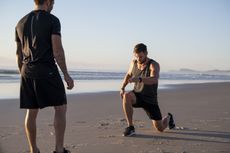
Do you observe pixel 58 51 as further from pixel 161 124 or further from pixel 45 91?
pixel 161 124

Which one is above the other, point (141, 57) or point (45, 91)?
point (141, 57)

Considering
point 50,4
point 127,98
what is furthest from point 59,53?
point 127,98

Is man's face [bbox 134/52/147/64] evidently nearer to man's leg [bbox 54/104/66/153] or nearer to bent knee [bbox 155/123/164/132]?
bent knee [bbox 155/123/164/132]

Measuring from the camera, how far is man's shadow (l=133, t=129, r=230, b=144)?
513 centimetres

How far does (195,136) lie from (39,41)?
271 centimetres

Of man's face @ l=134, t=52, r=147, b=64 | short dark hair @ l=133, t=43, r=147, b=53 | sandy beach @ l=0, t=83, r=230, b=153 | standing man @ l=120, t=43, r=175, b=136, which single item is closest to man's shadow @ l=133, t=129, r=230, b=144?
sandy beach @ l=0, t=83, r=230, b=153

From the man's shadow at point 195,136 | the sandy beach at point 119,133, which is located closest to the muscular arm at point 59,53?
the sandy beach at point 119,133

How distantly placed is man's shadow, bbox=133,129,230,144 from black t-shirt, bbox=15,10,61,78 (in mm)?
2059

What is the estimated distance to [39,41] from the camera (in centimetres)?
380

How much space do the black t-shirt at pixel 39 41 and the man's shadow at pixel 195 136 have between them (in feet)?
6.75

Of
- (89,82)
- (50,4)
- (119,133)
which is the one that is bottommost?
(89,82)

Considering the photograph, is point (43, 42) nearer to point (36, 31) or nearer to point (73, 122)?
point (36, 31)

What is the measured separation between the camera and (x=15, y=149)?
4.60 m

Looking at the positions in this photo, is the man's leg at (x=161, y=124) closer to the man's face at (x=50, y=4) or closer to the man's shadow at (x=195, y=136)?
the man's shadow at (x=195, y=136)
